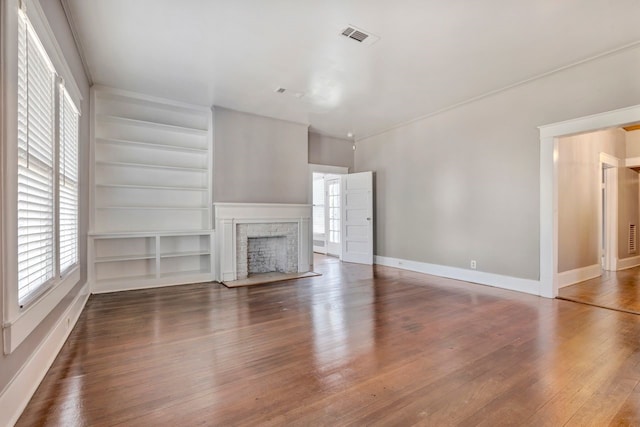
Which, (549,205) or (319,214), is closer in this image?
(549,205)

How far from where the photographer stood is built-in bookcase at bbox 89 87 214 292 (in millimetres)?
4461

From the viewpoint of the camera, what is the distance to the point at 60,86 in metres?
2.53

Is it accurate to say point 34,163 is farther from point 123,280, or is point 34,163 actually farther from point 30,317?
point 123,280

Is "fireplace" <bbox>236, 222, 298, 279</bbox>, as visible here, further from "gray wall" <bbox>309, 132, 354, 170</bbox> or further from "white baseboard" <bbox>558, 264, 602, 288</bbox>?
"white baseboard" <bbox>558, 264, 602, 288</bbox>

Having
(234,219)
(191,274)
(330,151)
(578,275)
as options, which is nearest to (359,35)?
(234,219)

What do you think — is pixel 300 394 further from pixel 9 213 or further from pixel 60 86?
pixel 60 86

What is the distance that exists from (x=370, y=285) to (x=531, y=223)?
7.51ft

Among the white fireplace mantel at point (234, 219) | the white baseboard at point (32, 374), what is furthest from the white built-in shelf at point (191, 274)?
the white baseboard at point (32, 374)

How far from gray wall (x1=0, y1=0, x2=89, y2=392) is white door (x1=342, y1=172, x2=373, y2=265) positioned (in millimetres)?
4626

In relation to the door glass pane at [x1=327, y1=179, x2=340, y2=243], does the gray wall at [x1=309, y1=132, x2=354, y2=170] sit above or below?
above

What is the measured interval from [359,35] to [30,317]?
3.35 meters

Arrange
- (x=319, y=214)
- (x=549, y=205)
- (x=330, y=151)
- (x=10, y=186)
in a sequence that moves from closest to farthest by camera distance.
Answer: (x=10, y=186) < (x=549, y=205) < (x=330, y=151) < (x=319, y=214)

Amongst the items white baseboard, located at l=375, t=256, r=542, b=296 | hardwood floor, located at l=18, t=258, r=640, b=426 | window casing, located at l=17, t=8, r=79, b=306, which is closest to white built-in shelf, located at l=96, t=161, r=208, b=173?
window casing, located at l=17, t=8, r=79, b=306

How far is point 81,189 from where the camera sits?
367 cm
